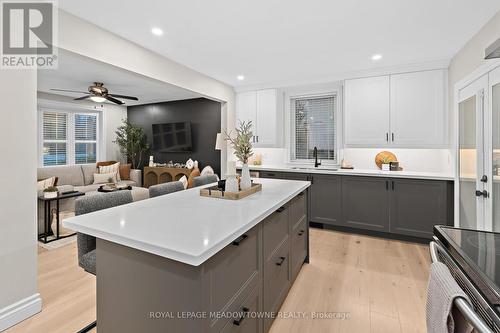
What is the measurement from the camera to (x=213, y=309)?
103 cm

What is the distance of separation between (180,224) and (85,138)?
6.79 meters

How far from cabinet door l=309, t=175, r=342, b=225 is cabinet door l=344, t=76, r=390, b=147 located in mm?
750

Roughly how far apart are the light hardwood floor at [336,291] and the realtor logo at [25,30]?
1914 mm

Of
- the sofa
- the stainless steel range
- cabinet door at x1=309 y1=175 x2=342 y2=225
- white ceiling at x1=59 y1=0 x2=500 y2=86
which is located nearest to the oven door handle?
the stainless steel range

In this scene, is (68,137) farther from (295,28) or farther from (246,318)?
(246,318)

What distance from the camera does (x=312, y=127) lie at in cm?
467

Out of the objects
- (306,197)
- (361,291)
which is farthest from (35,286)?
(361,291)

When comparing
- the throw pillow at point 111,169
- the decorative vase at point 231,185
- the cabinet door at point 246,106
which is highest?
the cabinet door at point 246,106

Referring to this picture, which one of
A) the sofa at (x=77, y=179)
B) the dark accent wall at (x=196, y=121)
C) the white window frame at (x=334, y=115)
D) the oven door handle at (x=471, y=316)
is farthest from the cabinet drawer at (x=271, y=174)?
the oven door handle at (x=471, y=316)

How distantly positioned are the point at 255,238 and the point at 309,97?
3.83 m

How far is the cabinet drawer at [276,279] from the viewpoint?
1.61 metres

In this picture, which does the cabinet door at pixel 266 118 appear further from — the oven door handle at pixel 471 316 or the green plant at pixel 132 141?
the oven door handle at pixel 471 316

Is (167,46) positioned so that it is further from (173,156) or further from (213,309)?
(173,156)

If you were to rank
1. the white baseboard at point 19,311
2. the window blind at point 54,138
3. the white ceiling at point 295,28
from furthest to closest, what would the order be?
1. the window blind at point 54,138
2. the white ceiling at point 295,28
3. the white baseboard at point 19,311
